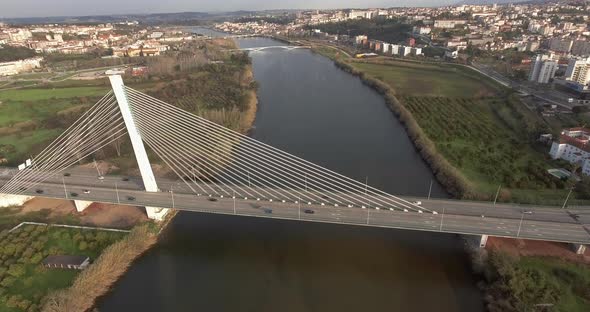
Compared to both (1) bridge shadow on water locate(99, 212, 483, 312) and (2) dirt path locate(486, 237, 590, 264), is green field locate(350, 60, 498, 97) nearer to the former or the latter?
(2) dirt path locate(486, 237, 590, 264)

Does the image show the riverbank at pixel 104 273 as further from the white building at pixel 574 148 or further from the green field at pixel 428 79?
the green field at pixel 428 79

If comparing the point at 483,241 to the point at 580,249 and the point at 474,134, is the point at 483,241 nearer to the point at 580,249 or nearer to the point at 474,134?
the point at 580,249

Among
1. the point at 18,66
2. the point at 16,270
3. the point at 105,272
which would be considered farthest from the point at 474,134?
the point at 18,66

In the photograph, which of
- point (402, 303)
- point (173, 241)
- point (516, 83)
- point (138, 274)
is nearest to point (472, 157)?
point (402, 303)

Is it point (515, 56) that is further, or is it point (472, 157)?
point (515, 56)

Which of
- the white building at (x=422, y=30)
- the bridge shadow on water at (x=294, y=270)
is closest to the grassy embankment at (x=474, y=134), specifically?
the bridge shadow on water at (x=294, y=270)

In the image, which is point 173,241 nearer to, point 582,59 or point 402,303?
point 402,303
